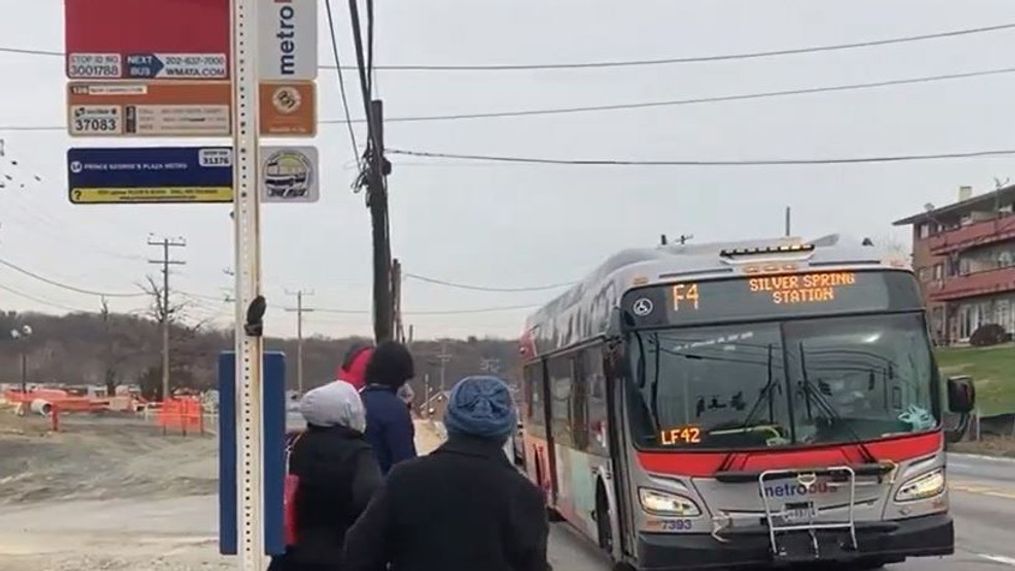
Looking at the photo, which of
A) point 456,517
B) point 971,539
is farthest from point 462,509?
point 971,539

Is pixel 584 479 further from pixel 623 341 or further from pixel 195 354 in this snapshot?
pixel 195 354

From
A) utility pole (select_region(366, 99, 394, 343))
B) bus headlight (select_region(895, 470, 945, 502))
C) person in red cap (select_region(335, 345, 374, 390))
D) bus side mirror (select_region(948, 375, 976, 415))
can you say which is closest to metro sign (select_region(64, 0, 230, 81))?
person in red cap (select_region(335, 345, 374, 390))

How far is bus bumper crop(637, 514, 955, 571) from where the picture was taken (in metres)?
9.56

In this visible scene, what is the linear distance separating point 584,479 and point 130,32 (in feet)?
28.9

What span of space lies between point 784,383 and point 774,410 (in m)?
0.23

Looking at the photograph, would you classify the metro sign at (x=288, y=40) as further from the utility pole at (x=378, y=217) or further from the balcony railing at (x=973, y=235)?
the balcony railing at (x=973, y=235)

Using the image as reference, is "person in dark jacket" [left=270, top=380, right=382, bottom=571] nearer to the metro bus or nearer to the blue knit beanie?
the blue knit beanie

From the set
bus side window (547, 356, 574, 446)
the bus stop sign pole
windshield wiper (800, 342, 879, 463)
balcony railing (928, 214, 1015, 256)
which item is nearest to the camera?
the bus stop sign pole

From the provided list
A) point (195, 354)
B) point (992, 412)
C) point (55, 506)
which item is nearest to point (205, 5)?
point (55, 506)

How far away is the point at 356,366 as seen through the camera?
702 cm

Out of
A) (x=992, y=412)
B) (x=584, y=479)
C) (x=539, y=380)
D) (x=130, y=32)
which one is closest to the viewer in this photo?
(x=130, y=32)

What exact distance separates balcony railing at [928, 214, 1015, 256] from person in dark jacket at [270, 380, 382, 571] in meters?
77.9

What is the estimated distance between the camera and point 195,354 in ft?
342

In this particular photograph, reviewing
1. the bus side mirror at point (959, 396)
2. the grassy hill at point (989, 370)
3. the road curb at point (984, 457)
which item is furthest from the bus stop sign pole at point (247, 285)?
Result: the grassy hill at point (989, 370)
